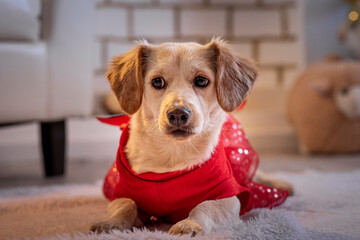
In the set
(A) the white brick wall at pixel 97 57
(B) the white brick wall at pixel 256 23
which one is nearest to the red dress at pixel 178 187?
(A) the white brick wall at pixel 97 57

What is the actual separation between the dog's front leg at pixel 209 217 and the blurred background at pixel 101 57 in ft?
4.06

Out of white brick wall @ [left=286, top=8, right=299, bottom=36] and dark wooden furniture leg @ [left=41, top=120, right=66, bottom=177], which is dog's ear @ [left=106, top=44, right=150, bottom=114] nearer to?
dark wooden furniture leg @ [left=41, top=120, right=66, bottom=177]

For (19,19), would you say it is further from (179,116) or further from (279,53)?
(279,53)

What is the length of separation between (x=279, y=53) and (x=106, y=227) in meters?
2.92

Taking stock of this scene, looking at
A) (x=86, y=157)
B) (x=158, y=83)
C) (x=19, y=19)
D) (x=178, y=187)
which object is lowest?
(x=86, y=157)

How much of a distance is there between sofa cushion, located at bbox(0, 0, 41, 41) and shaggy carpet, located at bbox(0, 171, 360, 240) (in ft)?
2.36

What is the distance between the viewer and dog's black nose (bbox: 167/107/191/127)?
1.07m

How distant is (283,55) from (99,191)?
242 cm

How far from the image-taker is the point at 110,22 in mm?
3402

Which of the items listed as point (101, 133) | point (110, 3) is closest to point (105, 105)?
point (101, 133)

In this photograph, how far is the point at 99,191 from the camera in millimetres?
1779

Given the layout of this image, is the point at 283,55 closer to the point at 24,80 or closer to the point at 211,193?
the point at 24,80

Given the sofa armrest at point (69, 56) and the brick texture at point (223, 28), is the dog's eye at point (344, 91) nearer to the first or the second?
the brick texture at point (223, 28)

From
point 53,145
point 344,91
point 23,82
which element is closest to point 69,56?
point 23,82
